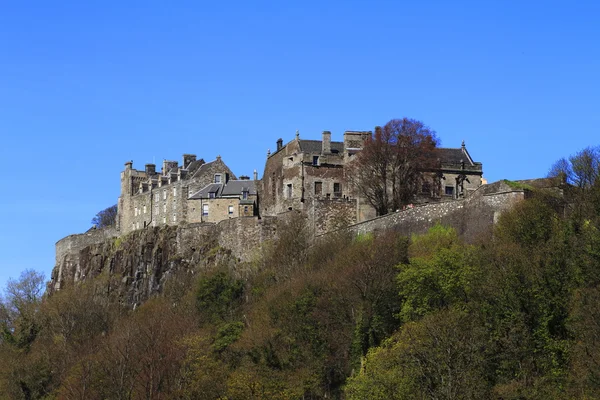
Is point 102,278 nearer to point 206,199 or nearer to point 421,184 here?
point 206,199

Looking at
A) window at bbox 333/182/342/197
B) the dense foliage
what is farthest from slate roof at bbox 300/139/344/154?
the dense foliage

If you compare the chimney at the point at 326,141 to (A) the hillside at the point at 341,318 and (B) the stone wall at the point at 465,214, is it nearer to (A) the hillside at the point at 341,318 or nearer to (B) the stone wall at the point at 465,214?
(A) the hillside at the point at 341,318

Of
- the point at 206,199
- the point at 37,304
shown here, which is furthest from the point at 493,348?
the point at 37,304

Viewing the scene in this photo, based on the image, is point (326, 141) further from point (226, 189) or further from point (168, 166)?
point (168, 166)

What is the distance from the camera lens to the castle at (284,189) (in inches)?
3009

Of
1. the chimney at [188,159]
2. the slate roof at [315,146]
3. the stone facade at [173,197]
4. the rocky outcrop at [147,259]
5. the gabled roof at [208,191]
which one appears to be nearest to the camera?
the slate roof at [315,146]

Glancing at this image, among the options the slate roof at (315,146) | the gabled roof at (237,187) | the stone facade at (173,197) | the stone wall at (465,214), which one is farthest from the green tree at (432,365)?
the gabled roof at (237,187)

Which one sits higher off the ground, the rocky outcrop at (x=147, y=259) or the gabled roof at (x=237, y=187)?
the gabled roof at (x=237, y=187)

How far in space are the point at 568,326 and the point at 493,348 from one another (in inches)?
137

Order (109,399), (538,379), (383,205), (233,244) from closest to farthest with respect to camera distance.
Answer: (538,379), (109,399), (383,205), (233,244)

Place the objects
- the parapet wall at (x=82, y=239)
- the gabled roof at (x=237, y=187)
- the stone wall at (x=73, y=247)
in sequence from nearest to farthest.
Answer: the gabled roof at (x=237, y=187), the stone wall at (x=73, y=247), the parapet wall at (x=82, y=239)

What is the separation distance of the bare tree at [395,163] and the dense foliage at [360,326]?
4.86 m

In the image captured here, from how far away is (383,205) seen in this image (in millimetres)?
75500

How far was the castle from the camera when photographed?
76438mm
